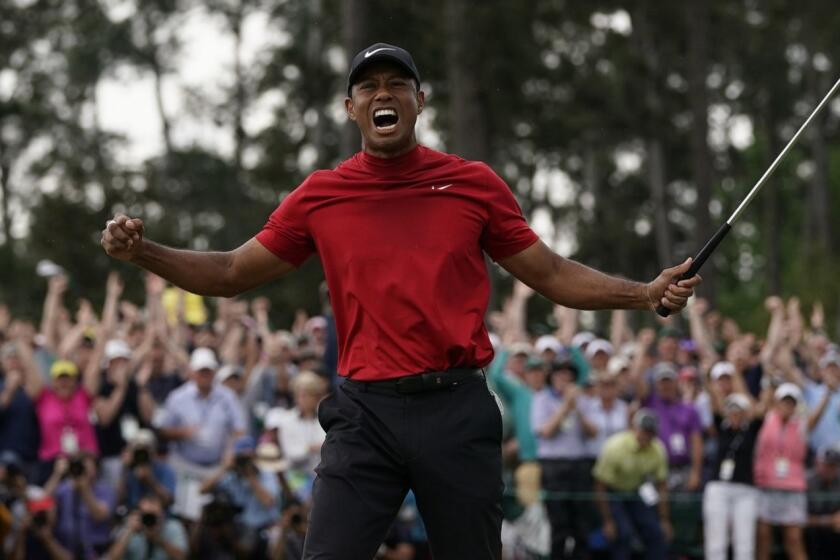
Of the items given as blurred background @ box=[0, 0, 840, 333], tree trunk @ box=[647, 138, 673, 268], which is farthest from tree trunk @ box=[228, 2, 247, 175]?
tree trunk @ box=[647, 138, 673, 268]

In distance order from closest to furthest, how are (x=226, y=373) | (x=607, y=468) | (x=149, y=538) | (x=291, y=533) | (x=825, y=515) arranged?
(x=149, y=538) < (x=291, y=533) < (x=226, y=373) < (x=607, y=468) < (x=825, y=515)

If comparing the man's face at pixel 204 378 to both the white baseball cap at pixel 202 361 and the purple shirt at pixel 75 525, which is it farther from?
the purple shirt at pixel 75 525

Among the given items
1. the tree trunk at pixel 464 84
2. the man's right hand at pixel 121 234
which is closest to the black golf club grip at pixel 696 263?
the man's right hand at pixel 121 234

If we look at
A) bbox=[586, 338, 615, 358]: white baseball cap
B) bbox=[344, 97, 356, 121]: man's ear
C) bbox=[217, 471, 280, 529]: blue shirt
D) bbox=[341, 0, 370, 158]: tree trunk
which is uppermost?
bbox=[341, 0, 370, 158]: tree trunk

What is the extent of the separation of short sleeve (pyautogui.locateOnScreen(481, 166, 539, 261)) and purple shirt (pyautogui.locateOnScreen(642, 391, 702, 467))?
1032 centimetres

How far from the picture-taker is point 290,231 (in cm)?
622

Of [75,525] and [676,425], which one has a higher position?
[676,425]

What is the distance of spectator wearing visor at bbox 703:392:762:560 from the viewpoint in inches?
616

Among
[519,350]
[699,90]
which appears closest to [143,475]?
[519,350]

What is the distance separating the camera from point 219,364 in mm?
16000

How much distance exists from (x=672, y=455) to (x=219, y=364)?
4.45 meters

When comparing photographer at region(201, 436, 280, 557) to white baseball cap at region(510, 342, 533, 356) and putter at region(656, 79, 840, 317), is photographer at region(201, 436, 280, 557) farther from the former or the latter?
putter at region(656, 79, 840, 317)

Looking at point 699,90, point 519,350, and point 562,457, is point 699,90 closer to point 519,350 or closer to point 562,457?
point 519,350

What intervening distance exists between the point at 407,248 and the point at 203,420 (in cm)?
885
